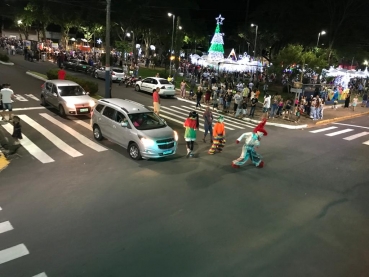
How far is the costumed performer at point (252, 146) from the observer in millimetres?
10898

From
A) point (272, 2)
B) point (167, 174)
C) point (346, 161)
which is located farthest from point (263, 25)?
point (167, 174)

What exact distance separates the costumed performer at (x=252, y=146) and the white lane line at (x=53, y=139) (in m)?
5.78

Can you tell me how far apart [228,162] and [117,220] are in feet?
18.5

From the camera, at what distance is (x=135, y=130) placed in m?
11.2

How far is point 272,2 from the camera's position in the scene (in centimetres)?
4834

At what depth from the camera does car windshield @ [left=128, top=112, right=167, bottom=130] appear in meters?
11.5

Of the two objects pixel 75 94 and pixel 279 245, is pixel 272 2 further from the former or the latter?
pixel 279 245

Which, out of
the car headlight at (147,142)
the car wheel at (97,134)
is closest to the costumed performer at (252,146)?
the car headlight at (147,142)

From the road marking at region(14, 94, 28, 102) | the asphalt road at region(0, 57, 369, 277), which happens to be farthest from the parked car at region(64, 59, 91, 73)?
the asphalt road at region(0, 57, 369, 277)

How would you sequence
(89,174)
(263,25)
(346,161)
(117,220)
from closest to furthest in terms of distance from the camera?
(117,220) → (89,174) → (346,161) → (263,25)

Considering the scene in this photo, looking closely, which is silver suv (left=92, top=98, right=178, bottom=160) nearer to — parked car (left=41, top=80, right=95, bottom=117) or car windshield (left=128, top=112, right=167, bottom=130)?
car windshield (left=128, top=112, right=167, bottom=130)

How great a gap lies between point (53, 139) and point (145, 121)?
429 centimetres

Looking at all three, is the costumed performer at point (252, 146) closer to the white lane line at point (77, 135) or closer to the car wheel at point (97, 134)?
the white lane line at point (77, 135)

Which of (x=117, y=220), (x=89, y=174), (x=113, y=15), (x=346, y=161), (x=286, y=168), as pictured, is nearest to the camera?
(x=117, y=220)
